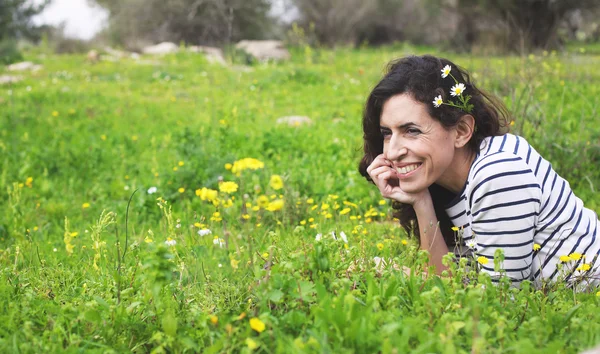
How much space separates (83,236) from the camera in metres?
3.81

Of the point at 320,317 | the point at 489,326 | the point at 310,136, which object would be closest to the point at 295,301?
the point at 320,317

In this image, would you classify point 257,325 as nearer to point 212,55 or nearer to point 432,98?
point 432,98

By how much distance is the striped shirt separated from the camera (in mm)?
2268

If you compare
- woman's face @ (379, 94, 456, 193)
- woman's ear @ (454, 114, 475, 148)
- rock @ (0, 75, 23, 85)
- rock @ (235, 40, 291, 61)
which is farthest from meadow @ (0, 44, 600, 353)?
rock @ (235, 40, 291, 61)

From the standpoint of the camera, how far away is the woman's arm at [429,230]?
262cm

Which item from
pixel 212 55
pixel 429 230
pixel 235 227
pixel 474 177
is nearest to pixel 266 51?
pixel 212 55

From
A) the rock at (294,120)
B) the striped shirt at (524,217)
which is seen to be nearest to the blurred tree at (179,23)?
the rock at (294,120)

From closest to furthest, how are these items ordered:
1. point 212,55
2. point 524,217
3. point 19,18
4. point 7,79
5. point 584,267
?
1. point 584,267
2. point 524,217
3. point 7,79
4. point 212,55
5. point 19,18

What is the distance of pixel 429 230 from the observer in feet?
8.79

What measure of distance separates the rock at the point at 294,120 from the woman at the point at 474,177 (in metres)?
3.75

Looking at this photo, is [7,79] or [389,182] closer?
[389,182]

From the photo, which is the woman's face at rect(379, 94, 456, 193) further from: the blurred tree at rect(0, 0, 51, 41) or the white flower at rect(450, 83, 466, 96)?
the blurred tree at rect(0, 0, 51, 41)

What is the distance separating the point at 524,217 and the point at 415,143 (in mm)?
547

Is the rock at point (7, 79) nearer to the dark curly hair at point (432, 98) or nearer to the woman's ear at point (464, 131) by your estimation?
the dark curly hair at point (432, 98)
